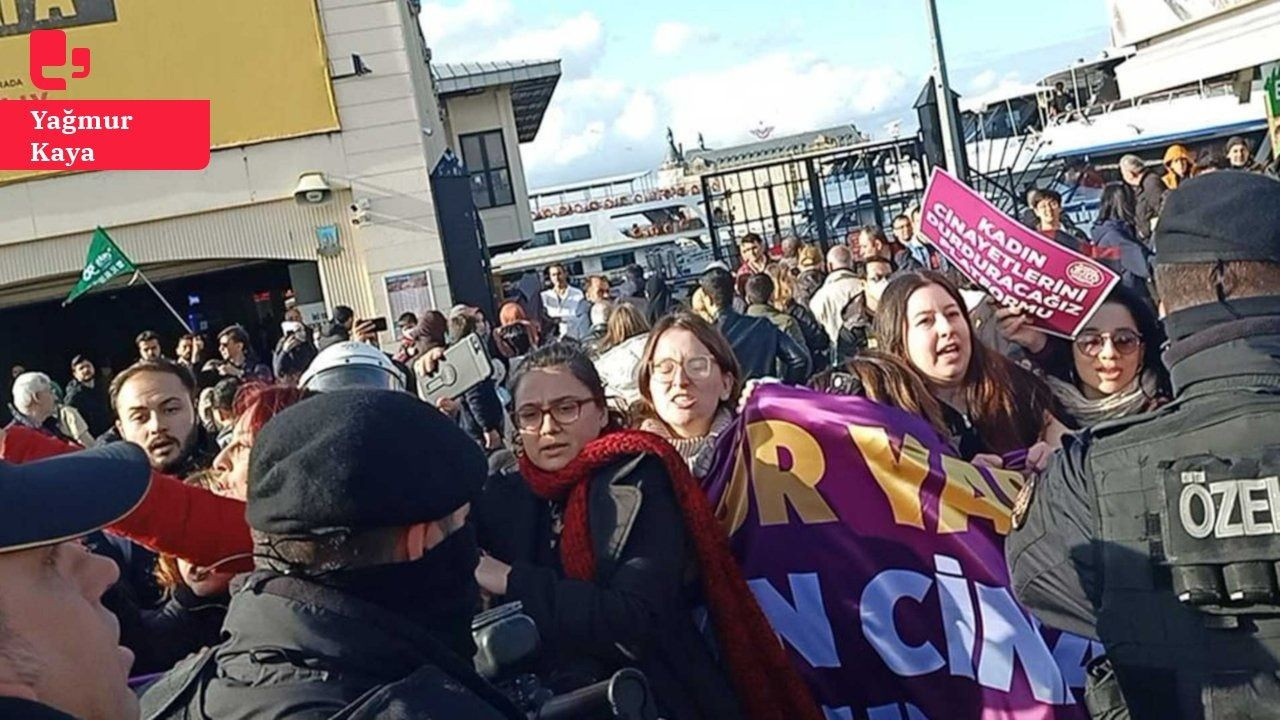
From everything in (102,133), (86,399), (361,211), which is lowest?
(86,399)

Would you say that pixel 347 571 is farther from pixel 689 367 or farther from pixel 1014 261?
pixel 1014 261

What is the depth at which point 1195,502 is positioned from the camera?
94.9 inches

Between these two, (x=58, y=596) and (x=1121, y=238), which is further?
(x=1121, y=238)

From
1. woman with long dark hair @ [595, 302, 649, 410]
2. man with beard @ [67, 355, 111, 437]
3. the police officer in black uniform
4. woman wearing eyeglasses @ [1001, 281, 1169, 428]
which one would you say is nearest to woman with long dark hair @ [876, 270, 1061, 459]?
woman wearing eyeglasses @ [1001, 281, 1169, 428]

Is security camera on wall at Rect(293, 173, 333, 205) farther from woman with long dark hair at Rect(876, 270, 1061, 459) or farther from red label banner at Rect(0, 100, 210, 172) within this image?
woman with long dark hair at Rect(876, 270, 1061, 459)

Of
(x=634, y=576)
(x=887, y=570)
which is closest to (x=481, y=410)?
(x=887, y=570)

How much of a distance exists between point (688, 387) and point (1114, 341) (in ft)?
4.73

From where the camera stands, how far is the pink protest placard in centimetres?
422

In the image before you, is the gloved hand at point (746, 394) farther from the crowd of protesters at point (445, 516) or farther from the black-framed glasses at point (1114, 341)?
the black-framed glasses at point (1114, 341)

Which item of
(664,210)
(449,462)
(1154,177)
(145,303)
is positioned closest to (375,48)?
(145,303)

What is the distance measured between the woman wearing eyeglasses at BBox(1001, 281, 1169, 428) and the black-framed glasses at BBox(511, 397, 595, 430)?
1727 mm

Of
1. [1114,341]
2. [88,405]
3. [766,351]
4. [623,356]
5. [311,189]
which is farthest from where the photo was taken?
[311,189]

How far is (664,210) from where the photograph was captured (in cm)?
5891

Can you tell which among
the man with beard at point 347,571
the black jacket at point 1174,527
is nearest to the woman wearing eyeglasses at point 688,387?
the black jacket at point 1174,527
